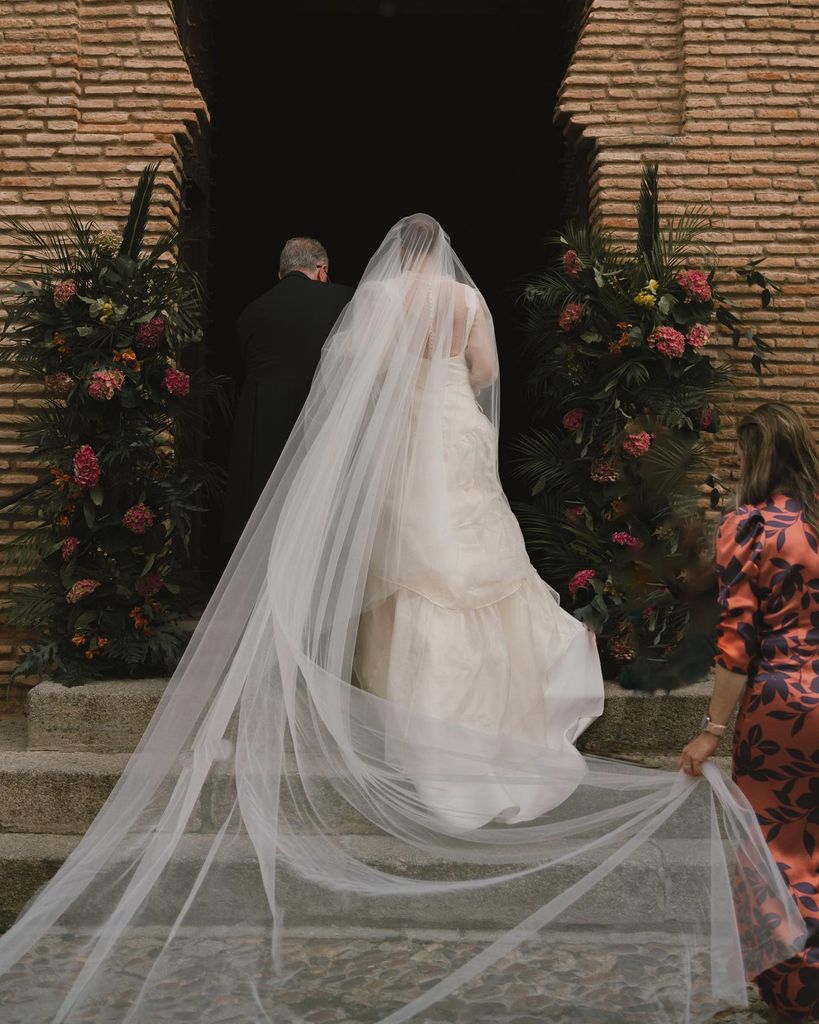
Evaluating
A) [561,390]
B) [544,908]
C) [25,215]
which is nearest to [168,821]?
[544,908]

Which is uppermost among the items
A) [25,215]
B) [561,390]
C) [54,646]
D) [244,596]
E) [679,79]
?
[679,79]

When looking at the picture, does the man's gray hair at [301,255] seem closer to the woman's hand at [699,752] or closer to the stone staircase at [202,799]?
the stone staircase at [202,799]

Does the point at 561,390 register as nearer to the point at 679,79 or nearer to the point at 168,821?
the point at 679,79

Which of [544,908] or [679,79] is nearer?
[544,908]

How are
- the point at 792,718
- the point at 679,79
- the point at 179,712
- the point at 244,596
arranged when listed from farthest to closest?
the point at 679,79
the point at 244,596
the point at 179,712
the point at 792,718

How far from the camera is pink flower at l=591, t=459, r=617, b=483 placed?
18.5ft

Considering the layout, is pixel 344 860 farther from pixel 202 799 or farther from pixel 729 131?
pixel 729 131

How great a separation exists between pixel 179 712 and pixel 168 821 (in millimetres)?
389

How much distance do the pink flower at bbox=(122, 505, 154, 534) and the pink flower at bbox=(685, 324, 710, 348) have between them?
2.55m

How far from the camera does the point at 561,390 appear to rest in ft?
19.5

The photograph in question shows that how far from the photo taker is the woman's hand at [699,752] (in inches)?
123

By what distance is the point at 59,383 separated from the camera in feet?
17.9

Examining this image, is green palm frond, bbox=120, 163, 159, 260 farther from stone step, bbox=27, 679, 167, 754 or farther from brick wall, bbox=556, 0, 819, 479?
brick wall, bbox=556, 0, 819, 479

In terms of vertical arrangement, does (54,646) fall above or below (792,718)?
below
